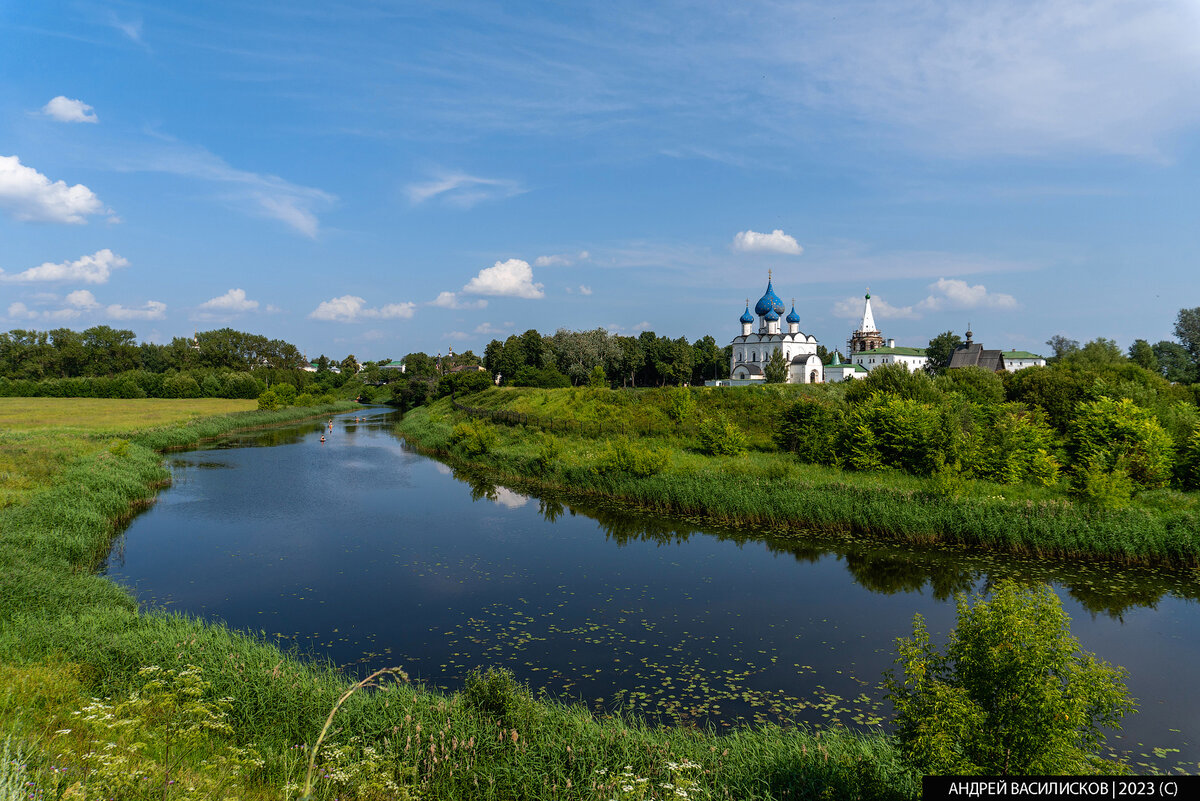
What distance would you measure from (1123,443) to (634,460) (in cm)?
1994

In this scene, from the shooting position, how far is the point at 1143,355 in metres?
77.0

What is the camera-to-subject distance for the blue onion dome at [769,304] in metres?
92.2

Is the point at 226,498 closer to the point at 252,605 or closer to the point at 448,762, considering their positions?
the point at 252,605

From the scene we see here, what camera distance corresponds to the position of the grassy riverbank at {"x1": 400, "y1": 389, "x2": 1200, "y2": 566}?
19.5 meters

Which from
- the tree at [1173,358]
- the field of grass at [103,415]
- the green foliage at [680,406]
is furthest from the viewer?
the tree at [1173,358]

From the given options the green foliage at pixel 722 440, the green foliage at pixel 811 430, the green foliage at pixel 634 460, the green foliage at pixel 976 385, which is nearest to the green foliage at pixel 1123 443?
the green foliage at pixel 976 385

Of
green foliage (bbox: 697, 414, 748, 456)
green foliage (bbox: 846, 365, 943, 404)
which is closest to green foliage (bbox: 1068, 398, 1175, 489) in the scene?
green foliage (bbox: 846, 365, 943, 404)

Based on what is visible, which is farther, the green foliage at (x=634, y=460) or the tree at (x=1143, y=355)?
the tree at (x=1143, y=355)

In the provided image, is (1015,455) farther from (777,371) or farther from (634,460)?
(777,371)

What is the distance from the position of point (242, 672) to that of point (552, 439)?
27.5m

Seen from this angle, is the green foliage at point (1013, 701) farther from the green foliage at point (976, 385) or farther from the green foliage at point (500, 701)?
the green foliage at point (976, 385)

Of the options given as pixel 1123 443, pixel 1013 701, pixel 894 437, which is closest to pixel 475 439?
pixel 894 437

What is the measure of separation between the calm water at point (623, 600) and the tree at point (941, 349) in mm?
92521

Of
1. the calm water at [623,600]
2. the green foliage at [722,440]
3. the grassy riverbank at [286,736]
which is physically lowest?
the calm water at [623,600]
